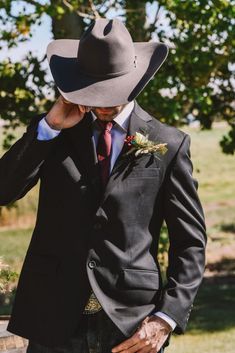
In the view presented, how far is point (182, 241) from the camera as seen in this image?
3.79m

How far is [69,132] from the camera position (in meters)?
3.87

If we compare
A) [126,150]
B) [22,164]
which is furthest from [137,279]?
[22,164]

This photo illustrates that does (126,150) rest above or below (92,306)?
above

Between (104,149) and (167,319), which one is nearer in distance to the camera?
(167,319)

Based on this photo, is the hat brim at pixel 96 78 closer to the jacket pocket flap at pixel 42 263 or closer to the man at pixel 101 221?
the man at pixel 101 221

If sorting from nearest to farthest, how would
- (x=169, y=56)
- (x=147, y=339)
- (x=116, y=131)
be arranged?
(x=147, y=339)
(x=116, y=131)
(x=169, y=56)

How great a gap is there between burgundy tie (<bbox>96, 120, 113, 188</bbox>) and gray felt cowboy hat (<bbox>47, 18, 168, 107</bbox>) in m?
0.18

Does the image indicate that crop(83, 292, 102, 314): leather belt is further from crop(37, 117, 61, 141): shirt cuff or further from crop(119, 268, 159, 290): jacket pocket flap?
crop(37, 117, 61, 141): shirt cuff

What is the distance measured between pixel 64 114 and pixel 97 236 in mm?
496

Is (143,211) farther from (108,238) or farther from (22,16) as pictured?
(22,16)

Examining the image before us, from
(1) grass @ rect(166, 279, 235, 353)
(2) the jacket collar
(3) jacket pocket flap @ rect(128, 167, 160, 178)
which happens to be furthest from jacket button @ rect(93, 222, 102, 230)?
(1) grass @ rect(166, 279, 235, 353)

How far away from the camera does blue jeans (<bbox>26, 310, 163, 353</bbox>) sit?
12.2ft

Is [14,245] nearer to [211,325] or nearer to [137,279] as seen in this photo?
[211,325]

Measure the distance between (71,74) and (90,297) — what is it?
89cm
